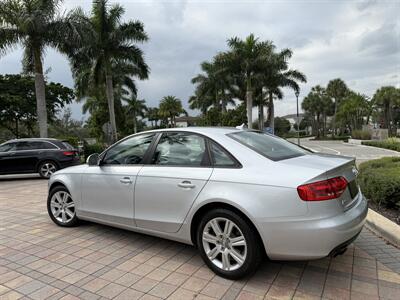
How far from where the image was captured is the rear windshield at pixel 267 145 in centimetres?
335

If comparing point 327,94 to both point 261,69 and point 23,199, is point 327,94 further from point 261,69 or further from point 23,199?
point 23,199

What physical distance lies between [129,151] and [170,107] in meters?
63.8

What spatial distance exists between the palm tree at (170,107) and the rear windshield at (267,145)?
6285 cm

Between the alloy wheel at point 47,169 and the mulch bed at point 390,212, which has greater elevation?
the alloy wheel at point 47,169

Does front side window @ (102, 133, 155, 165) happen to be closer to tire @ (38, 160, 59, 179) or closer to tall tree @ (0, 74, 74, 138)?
tire @ (38, 160, 59, 179)

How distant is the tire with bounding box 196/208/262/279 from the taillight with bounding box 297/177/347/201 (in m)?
0.60

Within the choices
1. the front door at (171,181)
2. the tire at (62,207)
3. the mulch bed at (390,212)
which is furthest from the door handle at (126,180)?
the mulch bed at (390,212)

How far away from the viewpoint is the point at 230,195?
3031 millimetres

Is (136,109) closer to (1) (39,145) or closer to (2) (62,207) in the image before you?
(1) (39,145)

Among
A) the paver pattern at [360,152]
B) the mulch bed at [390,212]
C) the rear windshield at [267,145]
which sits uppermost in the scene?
the rear windshield at [267,145]

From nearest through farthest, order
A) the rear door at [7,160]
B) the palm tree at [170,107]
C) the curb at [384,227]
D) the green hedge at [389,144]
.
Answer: the curb at [384,227], the rear door at [7,160], the green hedge at [389,144], the palm tree at [170,107]

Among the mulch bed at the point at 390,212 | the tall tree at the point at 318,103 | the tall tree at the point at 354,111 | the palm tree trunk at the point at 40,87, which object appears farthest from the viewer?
the tall tree at the point at 318,103

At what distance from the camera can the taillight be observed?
2750mm

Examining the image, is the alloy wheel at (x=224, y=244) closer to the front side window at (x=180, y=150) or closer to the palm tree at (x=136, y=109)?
the front side window at (x=180, y=150)
